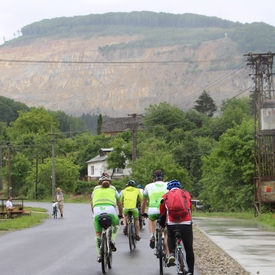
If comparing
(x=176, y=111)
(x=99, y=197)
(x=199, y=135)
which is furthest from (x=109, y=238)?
(x=176, y=111)

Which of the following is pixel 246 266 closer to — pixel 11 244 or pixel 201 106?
pixel 11 244

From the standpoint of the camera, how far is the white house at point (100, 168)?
314ft

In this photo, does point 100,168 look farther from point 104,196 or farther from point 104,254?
point 104,254

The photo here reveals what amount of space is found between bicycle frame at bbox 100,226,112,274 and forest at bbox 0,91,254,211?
31850mm

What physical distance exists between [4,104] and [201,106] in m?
57.5

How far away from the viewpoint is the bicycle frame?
13099mm

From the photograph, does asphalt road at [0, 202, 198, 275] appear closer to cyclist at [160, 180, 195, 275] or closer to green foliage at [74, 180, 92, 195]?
cyclist at [160, 180, 195, 275]

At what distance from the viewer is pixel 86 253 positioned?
17.2 meters

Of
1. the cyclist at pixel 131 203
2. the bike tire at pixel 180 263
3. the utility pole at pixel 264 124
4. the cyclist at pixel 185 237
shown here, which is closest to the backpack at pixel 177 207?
the cyclist at pixel 185 237

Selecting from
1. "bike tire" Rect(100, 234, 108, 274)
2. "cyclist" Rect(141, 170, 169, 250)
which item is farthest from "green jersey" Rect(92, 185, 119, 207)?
"cyclist" Rect(141, 170, 169, 250)

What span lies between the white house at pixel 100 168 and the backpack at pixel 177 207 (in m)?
81.8

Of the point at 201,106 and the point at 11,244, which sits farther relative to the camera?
the point at 201,106

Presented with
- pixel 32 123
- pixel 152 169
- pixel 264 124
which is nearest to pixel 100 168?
pixel 152 169

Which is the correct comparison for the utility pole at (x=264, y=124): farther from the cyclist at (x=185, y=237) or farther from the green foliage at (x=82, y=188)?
the green foliage at (x=82, y=188)
